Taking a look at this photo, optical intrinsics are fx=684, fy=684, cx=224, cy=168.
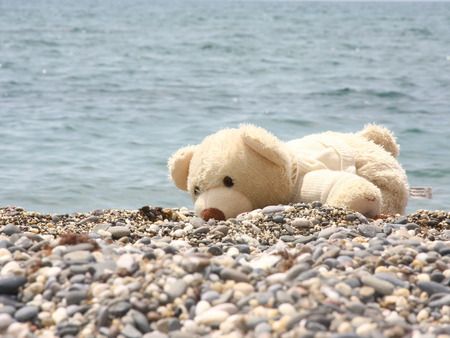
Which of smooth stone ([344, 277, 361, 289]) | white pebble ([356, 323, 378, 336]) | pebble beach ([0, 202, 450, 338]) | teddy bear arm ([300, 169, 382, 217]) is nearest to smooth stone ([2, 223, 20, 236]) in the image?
pebble beach ([0, 202, 450, 338])

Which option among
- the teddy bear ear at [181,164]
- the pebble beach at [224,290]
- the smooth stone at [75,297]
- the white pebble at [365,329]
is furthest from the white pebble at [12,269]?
the teddy bear ear at [181,164]

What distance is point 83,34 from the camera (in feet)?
104

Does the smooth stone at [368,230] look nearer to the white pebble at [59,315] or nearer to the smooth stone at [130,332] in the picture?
A: the smooth stone at [130,332]

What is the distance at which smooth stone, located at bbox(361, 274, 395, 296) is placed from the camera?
286 centimetres

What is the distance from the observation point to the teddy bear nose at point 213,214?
4.79 metres

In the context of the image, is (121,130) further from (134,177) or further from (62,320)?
(62,320)

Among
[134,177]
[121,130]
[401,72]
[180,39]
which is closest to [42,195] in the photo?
[134,177]

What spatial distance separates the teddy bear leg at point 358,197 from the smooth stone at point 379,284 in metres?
1.87

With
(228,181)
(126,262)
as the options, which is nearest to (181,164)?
(228,181)

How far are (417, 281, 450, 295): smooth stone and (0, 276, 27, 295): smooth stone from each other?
1.74 meters

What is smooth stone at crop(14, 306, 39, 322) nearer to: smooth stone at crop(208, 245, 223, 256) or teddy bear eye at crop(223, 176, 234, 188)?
smooth stone at crop(208, 245, 223, 256)

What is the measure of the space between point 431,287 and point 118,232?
2.01 metres

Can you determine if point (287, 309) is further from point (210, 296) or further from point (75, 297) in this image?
point (75, 297)

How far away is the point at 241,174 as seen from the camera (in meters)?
4.89
